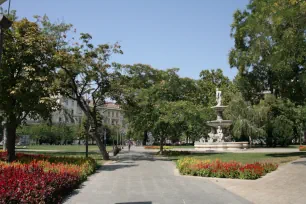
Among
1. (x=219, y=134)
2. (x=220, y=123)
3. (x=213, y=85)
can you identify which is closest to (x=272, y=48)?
(x=220, y=123)

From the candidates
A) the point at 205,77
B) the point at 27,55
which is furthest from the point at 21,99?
the point at 205,77

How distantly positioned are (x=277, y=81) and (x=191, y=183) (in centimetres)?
1620

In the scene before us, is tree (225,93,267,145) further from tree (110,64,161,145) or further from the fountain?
tree (110,64,161,145)

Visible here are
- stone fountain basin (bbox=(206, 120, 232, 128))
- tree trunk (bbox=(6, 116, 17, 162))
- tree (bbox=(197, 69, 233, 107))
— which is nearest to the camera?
tree trunk (bbox=(6, 116, 17, 162))

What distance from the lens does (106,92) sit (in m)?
23.3

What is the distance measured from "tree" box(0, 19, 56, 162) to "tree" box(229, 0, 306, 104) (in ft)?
40.7

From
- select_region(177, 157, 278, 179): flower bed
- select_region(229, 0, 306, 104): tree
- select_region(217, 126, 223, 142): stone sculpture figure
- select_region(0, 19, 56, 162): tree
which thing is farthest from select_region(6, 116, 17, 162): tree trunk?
select_region(217, 126, 223, 142): stone sculpture figure

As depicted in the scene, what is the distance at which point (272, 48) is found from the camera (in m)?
21.2

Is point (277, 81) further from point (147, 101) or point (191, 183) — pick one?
point (191, 183)

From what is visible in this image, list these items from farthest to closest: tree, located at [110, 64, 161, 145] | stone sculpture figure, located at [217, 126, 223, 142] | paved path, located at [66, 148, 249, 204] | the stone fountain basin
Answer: stone sculpture figure, located at [217, 126, 223, 142] < the stone fountain basin < tree, located at [110, 64, 161, 145] < paved path, located at [66, 148, 249, 204]

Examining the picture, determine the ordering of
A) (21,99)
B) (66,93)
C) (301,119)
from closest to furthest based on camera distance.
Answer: (21,99) < (66,93) < (301,119)

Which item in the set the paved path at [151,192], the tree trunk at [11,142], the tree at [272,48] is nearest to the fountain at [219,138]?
the tree at [272,48]

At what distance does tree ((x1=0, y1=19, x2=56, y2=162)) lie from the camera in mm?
15102

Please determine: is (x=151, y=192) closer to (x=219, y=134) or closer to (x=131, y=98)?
(x=131, y=98)
